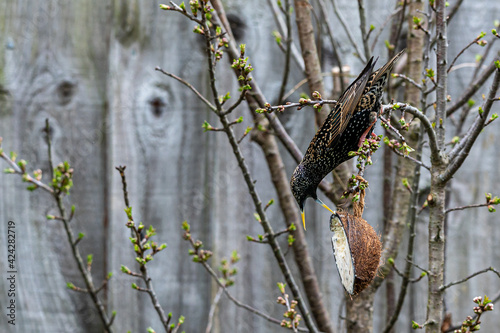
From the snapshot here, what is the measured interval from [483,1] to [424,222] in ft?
3.04

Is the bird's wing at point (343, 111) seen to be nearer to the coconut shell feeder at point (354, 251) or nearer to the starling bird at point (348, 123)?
the starling bird at point (348, 123)

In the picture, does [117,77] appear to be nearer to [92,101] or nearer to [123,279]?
[92,101]

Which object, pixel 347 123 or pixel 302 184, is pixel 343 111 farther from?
pixel 302 184

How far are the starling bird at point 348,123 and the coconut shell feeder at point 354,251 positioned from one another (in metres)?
0.16

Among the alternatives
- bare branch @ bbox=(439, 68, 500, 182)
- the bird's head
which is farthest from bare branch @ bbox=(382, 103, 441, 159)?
the bird's head

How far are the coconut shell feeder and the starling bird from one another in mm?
159

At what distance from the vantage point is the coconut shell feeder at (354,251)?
1.35m

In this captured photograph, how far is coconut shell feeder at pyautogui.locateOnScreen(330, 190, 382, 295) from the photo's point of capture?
135 centimetres

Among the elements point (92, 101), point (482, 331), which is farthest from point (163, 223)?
point (482, 331)

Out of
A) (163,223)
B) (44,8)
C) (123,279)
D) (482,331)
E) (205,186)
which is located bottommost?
(482,331)

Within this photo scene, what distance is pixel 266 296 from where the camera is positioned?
2.23 meters

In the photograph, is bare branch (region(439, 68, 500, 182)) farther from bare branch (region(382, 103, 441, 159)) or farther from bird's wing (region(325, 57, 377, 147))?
bird's wing (region(325, 57, 377, 147))

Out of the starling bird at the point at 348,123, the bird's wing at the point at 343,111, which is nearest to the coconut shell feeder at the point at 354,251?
the starling bird at the point at 348,123

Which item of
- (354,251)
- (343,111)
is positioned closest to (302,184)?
(343,111)
